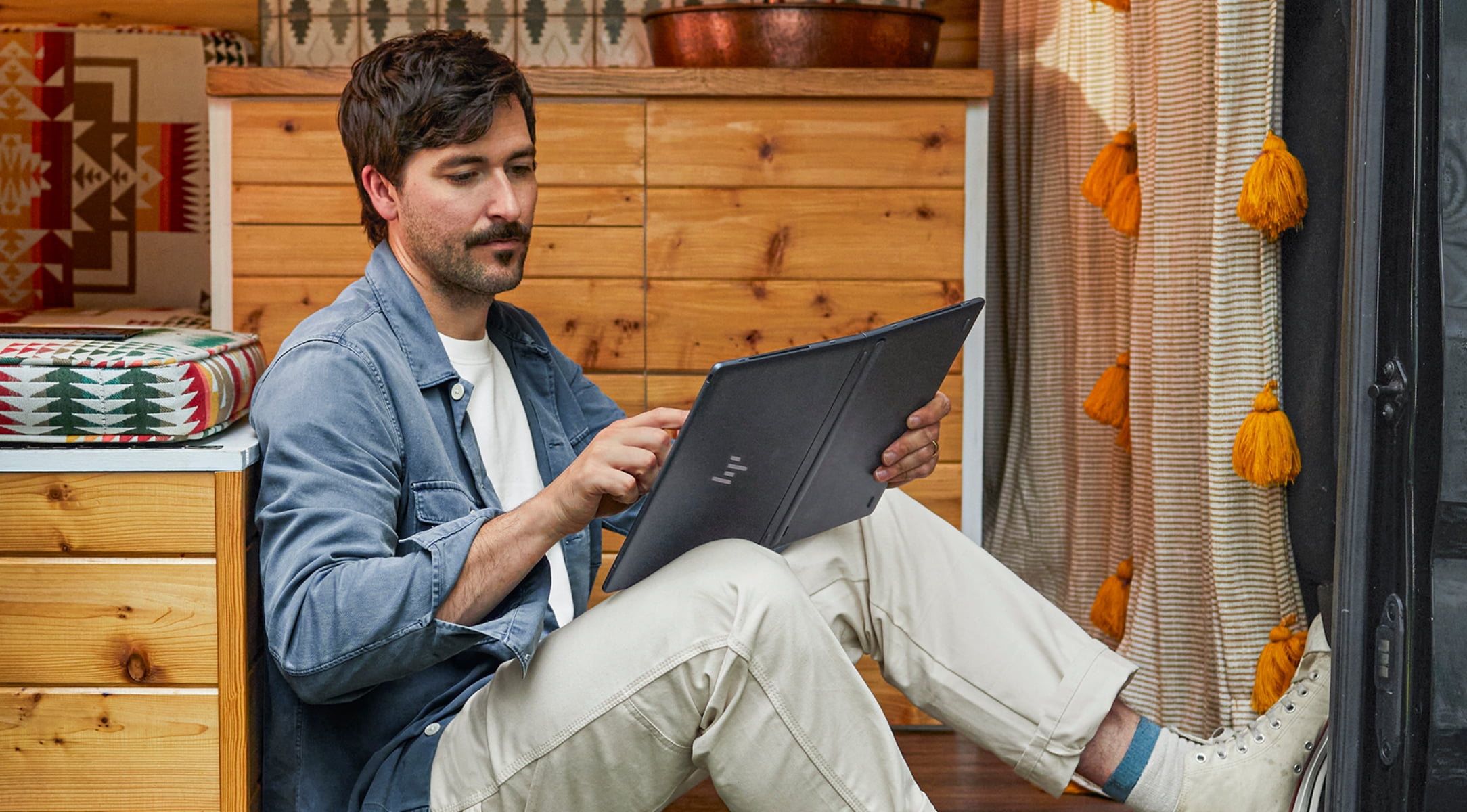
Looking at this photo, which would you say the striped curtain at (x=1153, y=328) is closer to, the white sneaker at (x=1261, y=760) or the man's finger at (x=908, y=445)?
the white sneaker at (x=1261, y=760)

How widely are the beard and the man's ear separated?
0.03 metres

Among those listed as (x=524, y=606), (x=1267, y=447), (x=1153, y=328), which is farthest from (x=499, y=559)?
(x=1153, y=328)

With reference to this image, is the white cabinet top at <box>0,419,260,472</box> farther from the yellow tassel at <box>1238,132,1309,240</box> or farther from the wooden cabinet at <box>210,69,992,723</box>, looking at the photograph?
the yellow tassel at <box>1238,132,1309,240</box>

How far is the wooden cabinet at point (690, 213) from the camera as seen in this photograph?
199 centimetres

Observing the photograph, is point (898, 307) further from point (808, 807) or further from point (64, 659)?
point (64, 659)

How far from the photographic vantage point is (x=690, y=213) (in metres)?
2.01

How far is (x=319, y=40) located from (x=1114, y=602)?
1.79 meters

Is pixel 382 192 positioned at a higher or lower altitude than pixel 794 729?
higher

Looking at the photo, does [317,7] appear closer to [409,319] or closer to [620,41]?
[620,41]

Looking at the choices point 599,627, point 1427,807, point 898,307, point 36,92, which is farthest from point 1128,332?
point 36,92

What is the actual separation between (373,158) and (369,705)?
1.74 feet

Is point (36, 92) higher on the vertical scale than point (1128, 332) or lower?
higher

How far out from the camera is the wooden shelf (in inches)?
77.3

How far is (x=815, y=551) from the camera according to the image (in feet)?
4.27
